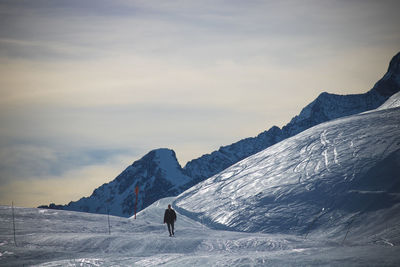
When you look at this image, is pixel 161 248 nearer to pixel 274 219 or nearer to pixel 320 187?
pixel 274 219

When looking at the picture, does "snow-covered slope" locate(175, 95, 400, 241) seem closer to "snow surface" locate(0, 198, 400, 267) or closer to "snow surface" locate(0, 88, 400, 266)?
"snow surface" locate(0, 88, 400, 266)

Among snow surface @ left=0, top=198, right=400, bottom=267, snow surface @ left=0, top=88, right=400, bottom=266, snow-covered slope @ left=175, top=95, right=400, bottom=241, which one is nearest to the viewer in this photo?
snow surface @ left=0, top=198, right=400, bottom=267

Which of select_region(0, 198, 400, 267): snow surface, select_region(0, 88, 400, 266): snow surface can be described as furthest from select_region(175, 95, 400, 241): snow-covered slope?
select_region(0, 198, 400, 267): snow surface

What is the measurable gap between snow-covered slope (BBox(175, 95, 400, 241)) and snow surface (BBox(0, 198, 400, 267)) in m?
4.82

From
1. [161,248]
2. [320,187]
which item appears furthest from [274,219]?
[161,248]

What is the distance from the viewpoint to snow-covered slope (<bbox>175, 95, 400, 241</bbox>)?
30984 millimetres

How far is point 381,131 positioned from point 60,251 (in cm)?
2610

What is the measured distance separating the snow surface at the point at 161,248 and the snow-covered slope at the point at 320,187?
482 centimetres

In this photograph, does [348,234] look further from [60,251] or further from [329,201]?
[60,251]

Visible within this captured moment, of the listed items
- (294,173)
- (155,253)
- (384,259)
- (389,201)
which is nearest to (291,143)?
(294,173)

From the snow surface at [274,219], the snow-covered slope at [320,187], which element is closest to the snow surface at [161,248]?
the snow surface at [274,219]

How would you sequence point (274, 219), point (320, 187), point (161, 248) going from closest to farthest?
point (161, 248), point (274, 219), point (320, 187)

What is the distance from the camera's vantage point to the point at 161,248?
970 inches

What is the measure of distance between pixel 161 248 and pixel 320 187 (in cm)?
1504
